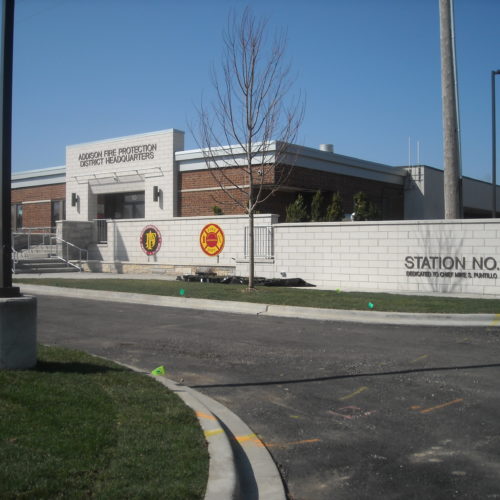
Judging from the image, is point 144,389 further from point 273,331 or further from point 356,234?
point 356,234

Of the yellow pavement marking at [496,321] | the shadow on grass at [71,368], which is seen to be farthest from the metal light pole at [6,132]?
the yellow pavement marking at [496,321]

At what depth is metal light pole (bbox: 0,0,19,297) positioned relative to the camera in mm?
6836

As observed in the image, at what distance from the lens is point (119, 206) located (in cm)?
3372

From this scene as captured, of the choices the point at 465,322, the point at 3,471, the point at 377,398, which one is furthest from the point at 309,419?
the point at 465,322

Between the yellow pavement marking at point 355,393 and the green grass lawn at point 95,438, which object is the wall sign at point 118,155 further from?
the yellow pavement marking at point 355,393

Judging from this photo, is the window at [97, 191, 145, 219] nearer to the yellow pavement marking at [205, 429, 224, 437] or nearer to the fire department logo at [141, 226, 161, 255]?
the fire department logo at [141, 226, 161, 255]

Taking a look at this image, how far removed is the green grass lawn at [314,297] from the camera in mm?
13484

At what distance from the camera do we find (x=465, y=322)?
12.4 metres

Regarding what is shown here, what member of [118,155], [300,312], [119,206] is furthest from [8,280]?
[119,206]

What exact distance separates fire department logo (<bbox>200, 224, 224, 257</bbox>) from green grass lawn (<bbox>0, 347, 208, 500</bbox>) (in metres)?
16.1

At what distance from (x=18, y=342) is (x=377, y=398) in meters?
4.11

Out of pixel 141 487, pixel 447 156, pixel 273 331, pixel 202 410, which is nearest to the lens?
pixel 141 487

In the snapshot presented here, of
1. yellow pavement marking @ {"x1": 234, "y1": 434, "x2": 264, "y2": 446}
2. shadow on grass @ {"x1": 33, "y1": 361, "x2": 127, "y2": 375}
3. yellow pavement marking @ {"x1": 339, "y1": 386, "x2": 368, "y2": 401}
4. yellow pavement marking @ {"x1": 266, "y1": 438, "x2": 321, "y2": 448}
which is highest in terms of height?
shadow on grass @ {"x1": 33, "y1": 361, "x2": 127, "y2": 375}

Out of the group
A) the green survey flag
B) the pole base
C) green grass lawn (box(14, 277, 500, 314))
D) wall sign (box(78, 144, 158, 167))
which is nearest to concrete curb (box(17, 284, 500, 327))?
green grass lawn (box(14, 277, 500, 314))
